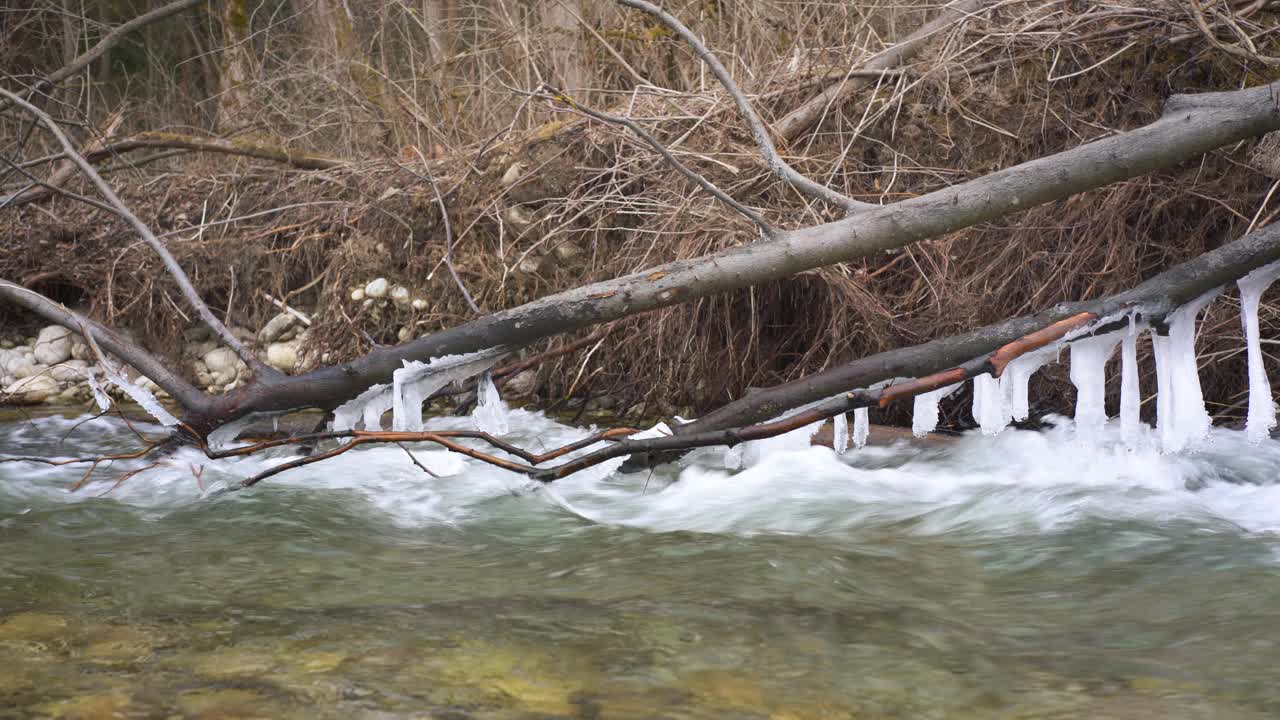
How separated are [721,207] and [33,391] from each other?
4.37 metres

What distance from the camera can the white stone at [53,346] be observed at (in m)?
7.21

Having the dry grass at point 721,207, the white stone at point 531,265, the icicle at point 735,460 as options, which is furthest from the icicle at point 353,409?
the white stone at point 531,265

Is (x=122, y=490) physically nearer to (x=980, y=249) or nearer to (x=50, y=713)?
(x=50, y=713)

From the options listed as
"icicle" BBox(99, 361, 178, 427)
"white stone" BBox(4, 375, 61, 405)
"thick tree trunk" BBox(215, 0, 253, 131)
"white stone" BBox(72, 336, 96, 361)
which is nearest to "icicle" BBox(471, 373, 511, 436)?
"icicle" BBox(99, 361, 178, 427)

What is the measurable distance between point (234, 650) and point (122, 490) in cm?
222

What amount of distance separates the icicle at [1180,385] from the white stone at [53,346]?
6.51m

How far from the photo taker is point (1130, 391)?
11.7 ft

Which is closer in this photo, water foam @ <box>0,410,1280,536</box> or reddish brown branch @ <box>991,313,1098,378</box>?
reddish brown branch @ <box>991,313,1098,378</box>

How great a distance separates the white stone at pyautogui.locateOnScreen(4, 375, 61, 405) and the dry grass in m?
0.58

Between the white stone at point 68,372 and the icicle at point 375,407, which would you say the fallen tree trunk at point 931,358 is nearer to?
the icicle at point 375,407

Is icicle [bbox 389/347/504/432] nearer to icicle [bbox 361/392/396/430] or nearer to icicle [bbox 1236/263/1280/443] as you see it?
icicle [bbox 361/392/396/430]

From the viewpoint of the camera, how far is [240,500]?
411cm

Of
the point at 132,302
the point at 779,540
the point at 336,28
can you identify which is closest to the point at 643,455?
the point at 779,540

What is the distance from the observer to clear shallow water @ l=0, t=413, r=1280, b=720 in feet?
7.27
